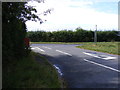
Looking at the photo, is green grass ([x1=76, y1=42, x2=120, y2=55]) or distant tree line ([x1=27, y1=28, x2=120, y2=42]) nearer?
green grass ([x1=76, y1=42, x2=120, y2=55])

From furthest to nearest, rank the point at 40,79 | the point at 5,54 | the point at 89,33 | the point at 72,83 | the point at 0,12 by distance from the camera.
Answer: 1. the point at 89,33
2. the point at 72,83
3. the point at 40,79
4. the point at 0,12
5. the point at 5,54

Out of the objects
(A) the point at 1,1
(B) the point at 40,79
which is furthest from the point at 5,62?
(A) the point at 1,1

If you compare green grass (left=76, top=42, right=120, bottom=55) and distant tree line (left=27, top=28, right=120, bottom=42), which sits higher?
distant tree line (left=27, top=28, right=120, bottom=42)

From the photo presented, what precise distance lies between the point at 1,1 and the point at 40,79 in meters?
2.85

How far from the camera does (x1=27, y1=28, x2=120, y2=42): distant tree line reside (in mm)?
36688

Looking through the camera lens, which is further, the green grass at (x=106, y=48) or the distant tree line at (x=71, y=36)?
the distant tree line at (x=71, y=36)

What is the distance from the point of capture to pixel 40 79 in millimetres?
5504

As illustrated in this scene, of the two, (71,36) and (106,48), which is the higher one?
(71,36)

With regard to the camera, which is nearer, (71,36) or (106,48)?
(106,48)

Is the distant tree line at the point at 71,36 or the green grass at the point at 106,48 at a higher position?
the distant tree line at the point at 71,36

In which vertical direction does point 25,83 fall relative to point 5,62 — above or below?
below

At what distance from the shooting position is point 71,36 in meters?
36.8

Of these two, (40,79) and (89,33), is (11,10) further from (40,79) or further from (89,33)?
(89,33)

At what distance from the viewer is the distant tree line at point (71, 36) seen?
120ft
